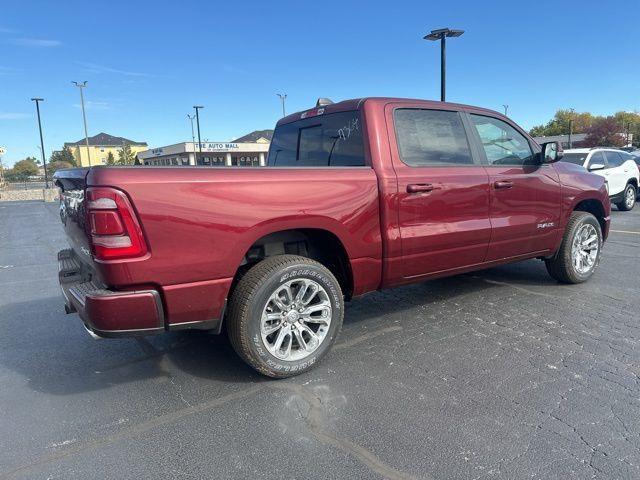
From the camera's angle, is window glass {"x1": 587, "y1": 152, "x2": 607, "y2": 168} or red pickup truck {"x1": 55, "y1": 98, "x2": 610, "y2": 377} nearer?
red pickup truck {"x1": 55, "y1": 98, "x2": 610, "y2": 377}

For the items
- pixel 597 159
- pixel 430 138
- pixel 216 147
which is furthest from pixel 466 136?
A: pixel 216 147

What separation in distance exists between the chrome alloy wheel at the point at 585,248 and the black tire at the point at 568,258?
0.16 ft

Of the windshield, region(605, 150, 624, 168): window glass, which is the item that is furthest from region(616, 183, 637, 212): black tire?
the windshield

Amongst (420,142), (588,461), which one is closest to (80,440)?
(588,461)

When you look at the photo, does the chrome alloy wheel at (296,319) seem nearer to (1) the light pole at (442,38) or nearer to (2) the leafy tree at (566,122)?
(1) the light pole at (442,38)

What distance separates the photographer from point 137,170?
8.20 feet

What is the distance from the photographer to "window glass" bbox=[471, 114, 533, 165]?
4.18 m

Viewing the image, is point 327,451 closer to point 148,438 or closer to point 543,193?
point 148,438

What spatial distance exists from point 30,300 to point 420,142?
14.7ft

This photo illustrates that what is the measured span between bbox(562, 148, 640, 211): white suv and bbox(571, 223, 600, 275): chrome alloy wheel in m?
7.09

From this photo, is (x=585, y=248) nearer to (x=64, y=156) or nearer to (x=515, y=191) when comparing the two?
(x=515, y=191)

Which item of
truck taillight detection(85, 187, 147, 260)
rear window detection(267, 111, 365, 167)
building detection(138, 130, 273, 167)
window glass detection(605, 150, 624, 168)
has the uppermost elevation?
building detection(138, 130, 273, 167)

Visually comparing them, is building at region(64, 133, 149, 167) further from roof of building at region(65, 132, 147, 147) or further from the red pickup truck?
the red pickup truck

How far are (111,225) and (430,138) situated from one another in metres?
2.52
